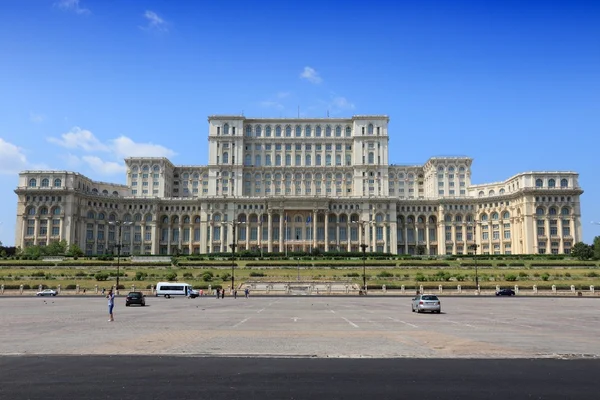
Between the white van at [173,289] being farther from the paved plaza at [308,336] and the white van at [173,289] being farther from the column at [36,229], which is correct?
the column at [36,229]

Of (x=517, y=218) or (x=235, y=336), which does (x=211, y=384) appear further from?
(x=517, y=218)

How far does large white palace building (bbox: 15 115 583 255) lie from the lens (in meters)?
130

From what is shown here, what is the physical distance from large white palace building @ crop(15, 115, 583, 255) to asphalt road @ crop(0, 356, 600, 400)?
119245mm

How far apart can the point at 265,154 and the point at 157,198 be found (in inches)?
1262

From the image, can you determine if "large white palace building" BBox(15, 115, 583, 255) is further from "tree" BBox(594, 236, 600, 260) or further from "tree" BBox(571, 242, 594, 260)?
"tree" BBox(594, 236, 600, 260)

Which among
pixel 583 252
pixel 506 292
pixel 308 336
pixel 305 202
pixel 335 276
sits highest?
pixel 305 202

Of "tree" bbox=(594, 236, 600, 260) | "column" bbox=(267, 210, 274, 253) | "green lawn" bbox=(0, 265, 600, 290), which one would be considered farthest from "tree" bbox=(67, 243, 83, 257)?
"tree" bbox=(594, 236, 600, 260)

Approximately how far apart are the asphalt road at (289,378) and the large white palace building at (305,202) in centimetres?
11924

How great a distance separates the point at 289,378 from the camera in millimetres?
13641

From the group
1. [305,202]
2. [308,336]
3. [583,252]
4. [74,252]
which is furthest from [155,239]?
[308,336]

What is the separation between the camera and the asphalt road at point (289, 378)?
38.9 ft

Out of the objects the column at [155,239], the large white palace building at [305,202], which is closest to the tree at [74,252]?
the large white palace building at [305,202]

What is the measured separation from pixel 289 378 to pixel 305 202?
407ft

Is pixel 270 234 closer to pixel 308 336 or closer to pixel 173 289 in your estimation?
pixel 173 289
